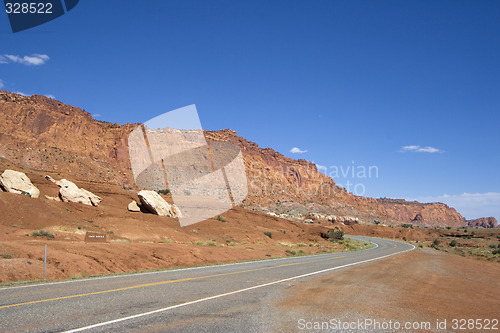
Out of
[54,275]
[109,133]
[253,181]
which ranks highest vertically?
[109,133]

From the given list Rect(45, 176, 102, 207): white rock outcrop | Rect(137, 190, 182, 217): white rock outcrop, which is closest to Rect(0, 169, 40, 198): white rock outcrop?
Rect(45, 176, 102, 207): white rock outcrop

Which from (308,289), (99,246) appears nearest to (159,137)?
(99,246)

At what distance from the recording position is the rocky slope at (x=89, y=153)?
8149cm

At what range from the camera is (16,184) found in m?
32.8

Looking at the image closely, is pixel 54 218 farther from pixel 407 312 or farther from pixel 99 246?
pixel 407 312

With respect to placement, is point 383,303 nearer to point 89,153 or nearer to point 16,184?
point 16,184

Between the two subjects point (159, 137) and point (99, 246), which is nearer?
point (99, 246)

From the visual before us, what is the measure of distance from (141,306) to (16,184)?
101 ft

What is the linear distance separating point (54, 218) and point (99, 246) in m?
12.0

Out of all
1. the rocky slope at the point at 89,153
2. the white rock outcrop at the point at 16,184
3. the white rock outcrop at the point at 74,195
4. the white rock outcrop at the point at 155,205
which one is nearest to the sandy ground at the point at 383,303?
the white rock outcrop at the point at 155,205

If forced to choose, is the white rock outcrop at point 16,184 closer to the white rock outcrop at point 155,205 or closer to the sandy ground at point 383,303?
the white rock outcrop at point 155,205

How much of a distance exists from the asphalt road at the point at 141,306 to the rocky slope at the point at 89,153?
47624 mm

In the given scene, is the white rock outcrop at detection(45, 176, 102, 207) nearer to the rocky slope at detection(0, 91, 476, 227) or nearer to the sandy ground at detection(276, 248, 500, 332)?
the rocky slope at detection(0, 91, 476, 227)

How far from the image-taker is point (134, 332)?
20.4ft
